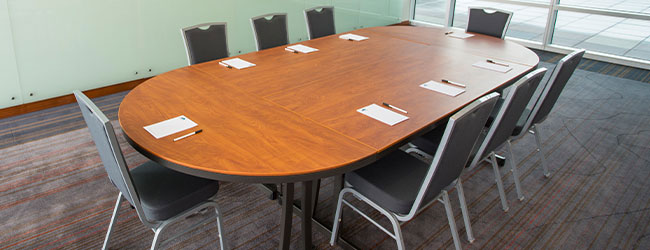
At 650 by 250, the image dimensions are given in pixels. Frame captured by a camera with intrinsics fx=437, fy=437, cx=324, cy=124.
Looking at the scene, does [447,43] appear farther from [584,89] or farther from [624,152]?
[584,89]

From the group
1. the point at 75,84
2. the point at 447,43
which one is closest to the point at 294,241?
the point at 447,43

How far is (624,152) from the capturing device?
12.3ft

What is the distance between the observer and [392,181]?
2.25 meters

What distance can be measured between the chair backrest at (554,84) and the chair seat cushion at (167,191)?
83.7 inches

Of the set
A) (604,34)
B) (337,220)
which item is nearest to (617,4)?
(604,34)

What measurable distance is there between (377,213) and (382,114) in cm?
83

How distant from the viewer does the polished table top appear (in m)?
1.86

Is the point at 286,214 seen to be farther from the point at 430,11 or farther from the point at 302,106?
the point at 430,11

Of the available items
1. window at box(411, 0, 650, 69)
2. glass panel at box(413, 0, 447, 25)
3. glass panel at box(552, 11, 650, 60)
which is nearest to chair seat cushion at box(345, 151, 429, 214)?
window at box(411, 0, 650, 69)

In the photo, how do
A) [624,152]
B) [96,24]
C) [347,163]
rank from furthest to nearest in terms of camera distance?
[96,24] → [624,152] → [347,163]

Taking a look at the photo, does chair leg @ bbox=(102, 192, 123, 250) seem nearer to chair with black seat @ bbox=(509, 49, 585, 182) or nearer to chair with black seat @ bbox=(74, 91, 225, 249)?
chair with black seat @ bbox=(74, 91, 225, 249)

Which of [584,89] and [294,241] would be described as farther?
[584,89]

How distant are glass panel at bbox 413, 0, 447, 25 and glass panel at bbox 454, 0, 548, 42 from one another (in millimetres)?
476

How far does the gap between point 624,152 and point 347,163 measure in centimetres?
313
